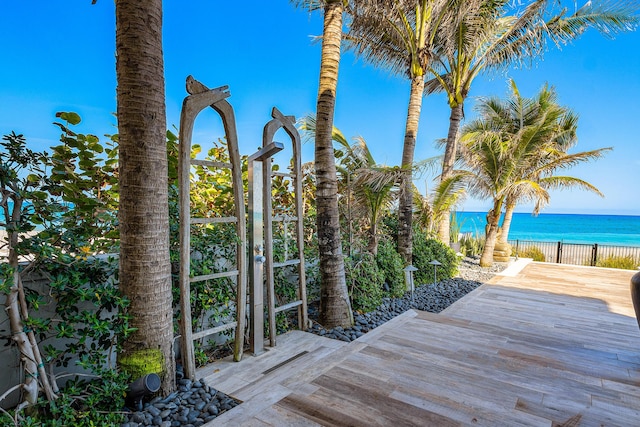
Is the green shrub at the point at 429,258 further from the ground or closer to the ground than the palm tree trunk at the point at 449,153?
closer to the ground

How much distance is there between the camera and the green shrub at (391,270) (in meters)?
5.43

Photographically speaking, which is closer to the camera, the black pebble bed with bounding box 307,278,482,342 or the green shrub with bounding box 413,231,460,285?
the black pebble bed with bounding box 307,278,482,342

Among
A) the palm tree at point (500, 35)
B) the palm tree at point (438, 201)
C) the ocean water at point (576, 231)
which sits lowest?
the ocean water at point (576, 231)

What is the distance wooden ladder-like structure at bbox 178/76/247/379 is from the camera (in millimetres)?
2686

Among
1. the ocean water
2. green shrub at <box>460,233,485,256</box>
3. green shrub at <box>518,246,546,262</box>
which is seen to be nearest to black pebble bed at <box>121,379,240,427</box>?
green shrub at <box>460,233,485,256</box>

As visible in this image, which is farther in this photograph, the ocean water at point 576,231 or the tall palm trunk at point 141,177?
the ocean water at point 576,231

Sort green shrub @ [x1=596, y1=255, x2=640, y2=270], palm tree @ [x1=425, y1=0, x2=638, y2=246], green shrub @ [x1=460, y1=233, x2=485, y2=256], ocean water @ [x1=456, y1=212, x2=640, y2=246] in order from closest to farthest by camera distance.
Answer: palm tree @ [x1=425, y1=0, x2=638, y2=246] < green shrub @ [x1=596, y1=255, x2=640, y2=270] < green shrub @ [x1=460, y1=233, x2=485, y2=256] < ocean water @ [x1=456, y1=212, x2=640, y2=246]

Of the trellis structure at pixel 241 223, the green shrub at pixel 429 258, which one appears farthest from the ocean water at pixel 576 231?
the trellis structure at pixel 241 223

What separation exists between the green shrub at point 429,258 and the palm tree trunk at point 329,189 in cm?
309

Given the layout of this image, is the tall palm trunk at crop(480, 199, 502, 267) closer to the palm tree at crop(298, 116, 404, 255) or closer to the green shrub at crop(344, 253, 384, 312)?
the palm tree at crop(298, 116, 404, 255)

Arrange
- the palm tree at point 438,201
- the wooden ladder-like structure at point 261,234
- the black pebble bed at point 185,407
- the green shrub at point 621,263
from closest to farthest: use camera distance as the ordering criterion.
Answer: the black pebble bed at point 185,407, the wooden ladder-like structure at point 261,234, the palm tree at point 438,201, the green shrub at point 621,263

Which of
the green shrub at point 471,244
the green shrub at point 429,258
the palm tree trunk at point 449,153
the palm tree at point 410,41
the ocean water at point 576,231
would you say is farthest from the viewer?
the ocean water at point 576,231

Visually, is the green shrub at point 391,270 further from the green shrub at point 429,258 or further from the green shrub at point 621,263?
the green shrub at point 621,263

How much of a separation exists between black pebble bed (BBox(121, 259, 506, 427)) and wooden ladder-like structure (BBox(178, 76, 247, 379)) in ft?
0.83
